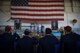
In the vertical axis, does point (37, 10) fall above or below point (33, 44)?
above

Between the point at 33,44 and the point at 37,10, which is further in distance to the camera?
the point at 37,10

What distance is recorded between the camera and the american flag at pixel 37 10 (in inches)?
349

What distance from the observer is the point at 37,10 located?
901 cm

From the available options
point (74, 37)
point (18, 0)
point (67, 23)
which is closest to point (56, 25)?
point (67, 23)

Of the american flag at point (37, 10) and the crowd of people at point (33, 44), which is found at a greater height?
the american flag at point (37, 10)

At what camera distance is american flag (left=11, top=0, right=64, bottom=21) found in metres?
8.87

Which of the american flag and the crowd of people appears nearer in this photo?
the crowd of people

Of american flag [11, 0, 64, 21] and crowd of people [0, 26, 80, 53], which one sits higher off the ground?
american flag [11, 0, 64, 21]

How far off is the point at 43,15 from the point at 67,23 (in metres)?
1.37

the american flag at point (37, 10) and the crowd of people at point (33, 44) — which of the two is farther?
the american flag at point (37, 10)

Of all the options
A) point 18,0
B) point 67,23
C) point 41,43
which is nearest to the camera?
point 41,43

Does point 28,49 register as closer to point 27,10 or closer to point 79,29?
point 27,10

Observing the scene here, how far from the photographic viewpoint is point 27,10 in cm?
896

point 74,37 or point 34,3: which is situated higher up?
point 34,3
